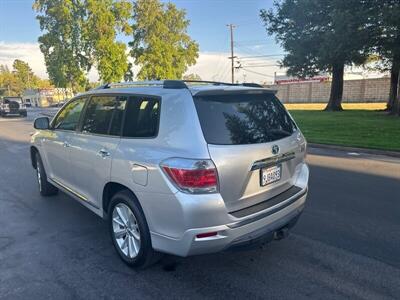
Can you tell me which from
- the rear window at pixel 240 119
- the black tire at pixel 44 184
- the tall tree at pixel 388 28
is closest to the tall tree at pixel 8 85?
the tall tree at pixel 388 28

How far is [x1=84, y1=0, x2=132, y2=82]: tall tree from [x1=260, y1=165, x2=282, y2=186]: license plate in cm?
2852

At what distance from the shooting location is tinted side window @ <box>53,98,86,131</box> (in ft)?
14.9

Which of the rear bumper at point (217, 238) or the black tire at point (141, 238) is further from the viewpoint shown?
the black tire at point (141, 238)

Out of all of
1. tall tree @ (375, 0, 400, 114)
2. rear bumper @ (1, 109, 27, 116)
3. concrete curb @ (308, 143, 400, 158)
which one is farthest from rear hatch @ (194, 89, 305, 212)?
rear bumper @ (1, 109, 27, 116)

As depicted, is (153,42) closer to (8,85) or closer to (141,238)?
(141,238)

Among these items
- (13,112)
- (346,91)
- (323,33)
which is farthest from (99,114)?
(346,91)

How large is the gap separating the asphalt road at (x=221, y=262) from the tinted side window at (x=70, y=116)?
128 centimetres

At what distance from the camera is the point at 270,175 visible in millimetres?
3236

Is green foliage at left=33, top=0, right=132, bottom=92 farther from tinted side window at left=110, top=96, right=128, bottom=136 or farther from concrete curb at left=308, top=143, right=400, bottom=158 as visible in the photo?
tinted side window at left=110, top=96, right=128, bottom=136

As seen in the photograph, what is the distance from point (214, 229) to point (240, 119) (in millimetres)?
1025

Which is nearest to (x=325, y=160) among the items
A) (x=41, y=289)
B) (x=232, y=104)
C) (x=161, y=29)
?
(x=232, y=104)

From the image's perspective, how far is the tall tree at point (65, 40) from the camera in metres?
29.8

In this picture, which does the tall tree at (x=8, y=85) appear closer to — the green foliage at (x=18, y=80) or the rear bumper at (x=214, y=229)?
the green foliage at (x=18, y=80)

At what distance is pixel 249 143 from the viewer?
3.06 m
